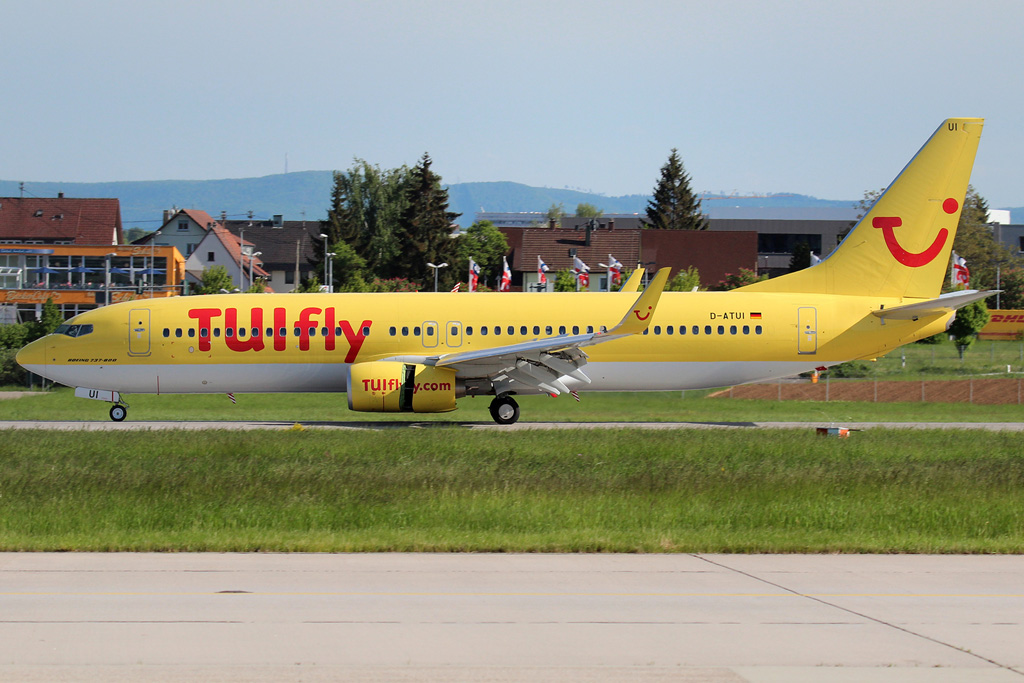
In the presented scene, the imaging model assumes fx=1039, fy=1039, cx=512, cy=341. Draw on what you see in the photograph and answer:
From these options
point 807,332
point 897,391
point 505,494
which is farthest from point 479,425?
point 897,391

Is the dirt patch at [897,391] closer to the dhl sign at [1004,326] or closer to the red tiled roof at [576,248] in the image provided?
the dhl sign at [1004,326]

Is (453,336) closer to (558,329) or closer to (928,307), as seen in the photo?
(558,329)

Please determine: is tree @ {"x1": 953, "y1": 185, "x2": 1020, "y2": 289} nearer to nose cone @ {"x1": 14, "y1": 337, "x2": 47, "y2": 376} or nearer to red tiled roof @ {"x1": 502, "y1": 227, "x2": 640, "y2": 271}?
red tiled roof @ {"x1": 502, "y1": 227, "x2": 640, "y2": 271}

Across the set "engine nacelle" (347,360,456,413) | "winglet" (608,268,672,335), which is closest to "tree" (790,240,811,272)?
"winglet" (608,268,672,335)

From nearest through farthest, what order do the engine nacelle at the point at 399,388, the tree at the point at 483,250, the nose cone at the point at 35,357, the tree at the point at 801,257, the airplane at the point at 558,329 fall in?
the engine nacelle at the point at 399,388, the airplane at the point at 558,329, the nose cone at the point at 35,357, the tree at the point at 483,250, the tree at the point at 801,257

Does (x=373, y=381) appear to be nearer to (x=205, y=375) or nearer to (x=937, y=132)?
(x=205, y=375)

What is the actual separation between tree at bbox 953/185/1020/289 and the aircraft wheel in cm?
9057

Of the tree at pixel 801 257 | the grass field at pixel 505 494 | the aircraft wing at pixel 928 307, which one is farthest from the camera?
the tree at pixel 801 257

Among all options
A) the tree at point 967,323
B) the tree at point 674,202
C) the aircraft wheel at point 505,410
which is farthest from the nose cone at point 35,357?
the tree at point 674,202

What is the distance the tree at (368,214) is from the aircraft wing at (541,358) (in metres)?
86.0

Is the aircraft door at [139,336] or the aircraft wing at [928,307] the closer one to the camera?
the aircraft wing at [928,307]

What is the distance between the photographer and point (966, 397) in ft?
132

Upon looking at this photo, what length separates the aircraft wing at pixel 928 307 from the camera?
27392mm

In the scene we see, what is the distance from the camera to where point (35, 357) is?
29297mm
